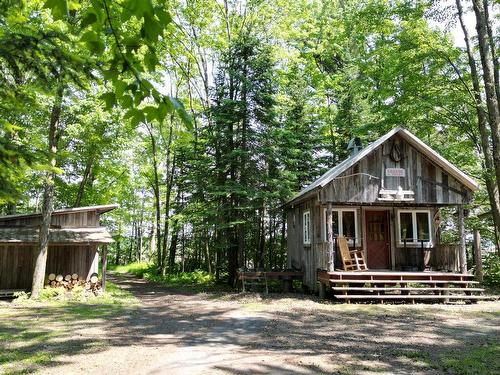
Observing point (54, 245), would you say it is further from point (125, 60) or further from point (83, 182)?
point (125, 60)

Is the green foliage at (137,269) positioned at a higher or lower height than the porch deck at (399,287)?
lower

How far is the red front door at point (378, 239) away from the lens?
669 inches

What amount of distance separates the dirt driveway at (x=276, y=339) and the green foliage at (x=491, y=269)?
6250 millimetres

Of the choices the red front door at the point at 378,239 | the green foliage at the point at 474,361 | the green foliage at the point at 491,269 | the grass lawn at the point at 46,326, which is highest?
the red front door at the point at 378,239

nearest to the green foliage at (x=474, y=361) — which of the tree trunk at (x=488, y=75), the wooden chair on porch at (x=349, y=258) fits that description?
the tree trunk at (x=488, y=75)

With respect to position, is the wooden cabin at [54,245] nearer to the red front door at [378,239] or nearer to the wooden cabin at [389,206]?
the wooden cabin at [389,206]

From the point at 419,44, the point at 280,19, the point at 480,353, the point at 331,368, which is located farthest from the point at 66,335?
the point at 280,19

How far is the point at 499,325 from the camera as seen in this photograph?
10562 millimetres

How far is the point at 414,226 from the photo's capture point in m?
16.9

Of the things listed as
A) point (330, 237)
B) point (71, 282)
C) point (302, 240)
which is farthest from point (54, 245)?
point (330, 237)

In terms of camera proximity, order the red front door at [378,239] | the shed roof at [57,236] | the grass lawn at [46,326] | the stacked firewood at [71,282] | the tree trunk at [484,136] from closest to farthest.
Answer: the grass lawn at [46,326] < the tree trunk at [484,136] < the shed roof at [57,236] < the red front door at [378,239] < the stacked firewood at [71,282]

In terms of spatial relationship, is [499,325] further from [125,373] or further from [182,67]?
[182,67]

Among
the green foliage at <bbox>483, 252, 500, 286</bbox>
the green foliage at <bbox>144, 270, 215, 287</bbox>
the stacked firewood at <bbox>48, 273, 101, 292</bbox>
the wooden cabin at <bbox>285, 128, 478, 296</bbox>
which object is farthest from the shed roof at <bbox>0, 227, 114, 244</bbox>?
the green foliage at <bbox>483, 252, 500, 286</bbox>

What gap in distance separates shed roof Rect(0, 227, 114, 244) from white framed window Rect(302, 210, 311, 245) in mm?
8273
